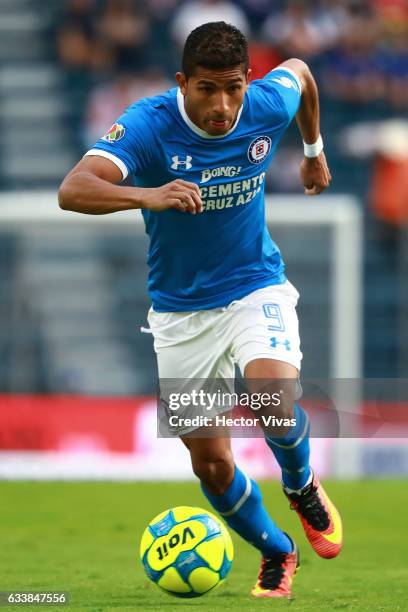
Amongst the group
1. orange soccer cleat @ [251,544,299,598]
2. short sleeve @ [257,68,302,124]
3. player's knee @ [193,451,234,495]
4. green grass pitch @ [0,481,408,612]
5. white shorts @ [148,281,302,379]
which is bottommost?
green grass pitch @ [0,481,408,612]

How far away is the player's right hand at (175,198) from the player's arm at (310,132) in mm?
1588

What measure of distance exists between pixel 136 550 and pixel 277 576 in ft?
7.92

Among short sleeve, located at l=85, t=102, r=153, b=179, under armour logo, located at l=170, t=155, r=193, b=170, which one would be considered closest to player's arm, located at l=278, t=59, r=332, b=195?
under armour logo, located at l=170, t=155, r=193, b=170

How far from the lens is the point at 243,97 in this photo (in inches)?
245

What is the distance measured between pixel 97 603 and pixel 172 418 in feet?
3.34

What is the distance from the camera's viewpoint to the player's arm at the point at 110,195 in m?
5.53

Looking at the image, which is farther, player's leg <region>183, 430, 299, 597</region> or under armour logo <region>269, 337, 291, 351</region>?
player's leg <region>183, 430, 299, 597</region>

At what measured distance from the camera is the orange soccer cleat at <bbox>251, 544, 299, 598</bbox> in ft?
21.4

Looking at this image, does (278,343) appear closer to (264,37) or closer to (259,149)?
(259,149)

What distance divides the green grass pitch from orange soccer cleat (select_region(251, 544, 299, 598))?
89 millimetres

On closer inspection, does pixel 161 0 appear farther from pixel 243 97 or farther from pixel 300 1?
pixel 243 97

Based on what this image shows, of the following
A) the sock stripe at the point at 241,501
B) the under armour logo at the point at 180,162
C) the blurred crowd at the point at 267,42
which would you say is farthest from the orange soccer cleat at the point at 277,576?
the blurred crowd at the point at 267,42

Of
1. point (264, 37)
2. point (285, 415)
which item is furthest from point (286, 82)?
point (264, 37)

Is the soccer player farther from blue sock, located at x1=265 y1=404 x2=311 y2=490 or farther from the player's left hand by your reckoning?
the player's left hand
